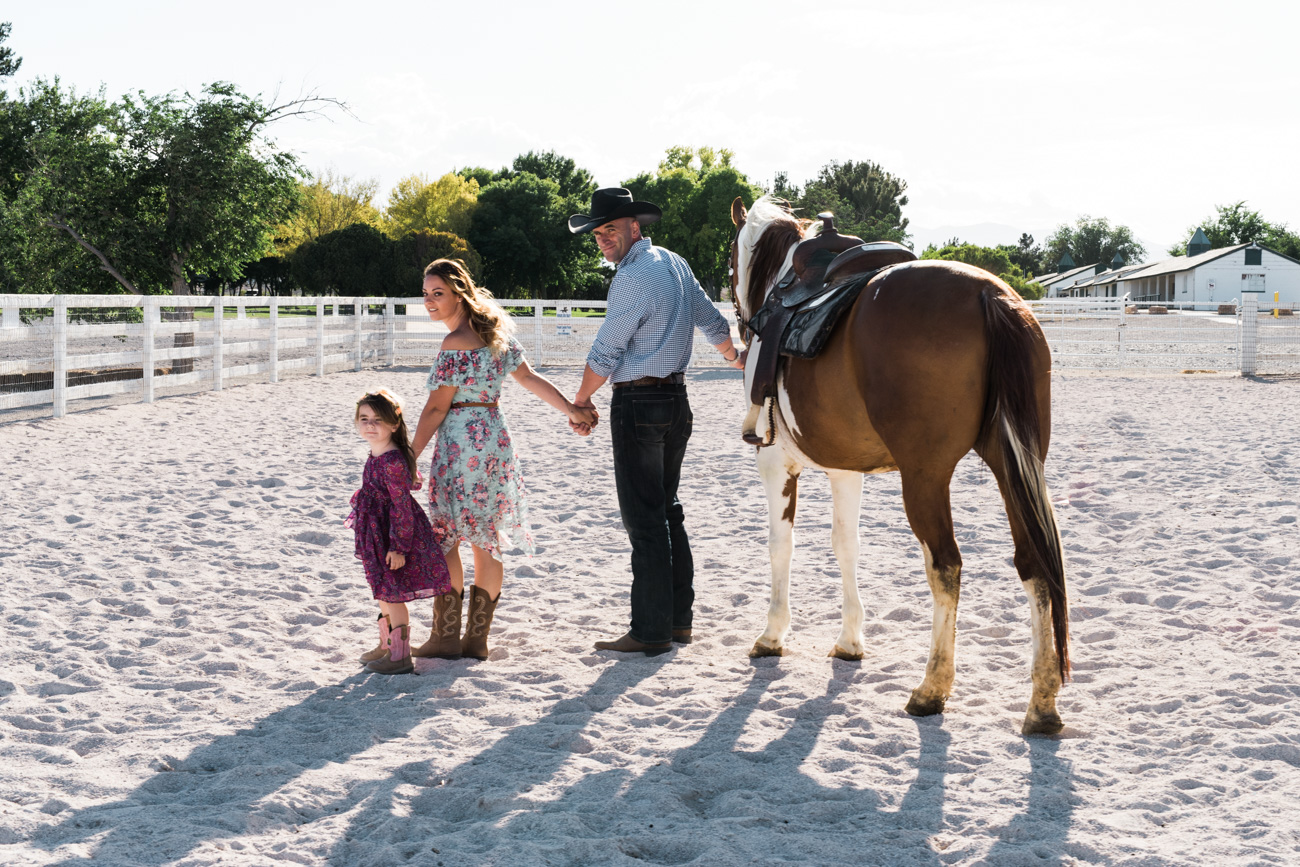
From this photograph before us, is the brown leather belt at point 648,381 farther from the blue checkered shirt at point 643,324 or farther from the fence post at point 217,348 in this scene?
the fence post at point 217,348

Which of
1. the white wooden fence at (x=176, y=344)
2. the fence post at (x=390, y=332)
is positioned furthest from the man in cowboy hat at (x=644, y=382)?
the fence post at (x=390, y=332)

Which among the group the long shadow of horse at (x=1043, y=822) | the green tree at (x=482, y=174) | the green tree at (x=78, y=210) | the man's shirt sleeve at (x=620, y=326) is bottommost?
the long shadow of horse at (x=1043, y=822)

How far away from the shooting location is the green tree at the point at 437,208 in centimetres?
4825

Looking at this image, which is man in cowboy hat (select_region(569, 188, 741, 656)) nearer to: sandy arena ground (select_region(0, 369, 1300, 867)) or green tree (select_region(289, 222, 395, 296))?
sandy arena ground (select_region(0, 369, 1300, 867))

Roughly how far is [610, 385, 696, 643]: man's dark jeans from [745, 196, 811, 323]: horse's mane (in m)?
Answer: 0.58

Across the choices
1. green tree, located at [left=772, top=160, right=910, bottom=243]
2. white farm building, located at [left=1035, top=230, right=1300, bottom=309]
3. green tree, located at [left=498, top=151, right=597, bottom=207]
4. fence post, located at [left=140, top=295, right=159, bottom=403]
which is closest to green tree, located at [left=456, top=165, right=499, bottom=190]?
green tree, located at [left=498, top=151, right=597, bottom=207]

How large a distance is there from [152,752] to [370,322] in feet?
56.3

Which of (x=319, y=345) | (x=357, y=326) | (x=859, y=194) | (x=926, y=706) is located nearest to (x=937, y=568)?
(x=926, y=706)

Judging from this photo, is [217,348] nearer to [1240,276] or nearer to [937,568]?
[937,568]

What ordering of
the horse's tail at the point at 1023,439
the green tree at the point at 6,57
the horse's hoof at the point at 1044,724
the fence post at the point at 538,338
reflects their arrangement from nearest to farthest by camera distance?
the horse's tail at the point at 1023,439 → the horse's hoof at the point at 1044,724 → the fence post at the point at 538,338 → the green tree at the point at 6,57

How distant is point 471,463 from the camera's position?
12.9 feet

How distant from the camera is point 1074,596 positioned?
491 cm

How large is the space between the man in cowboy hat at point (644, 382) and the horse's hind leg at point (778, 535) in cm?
37

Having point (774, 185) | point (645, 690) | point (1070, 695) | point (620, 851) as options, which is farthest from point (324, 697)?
point (774, 185)
